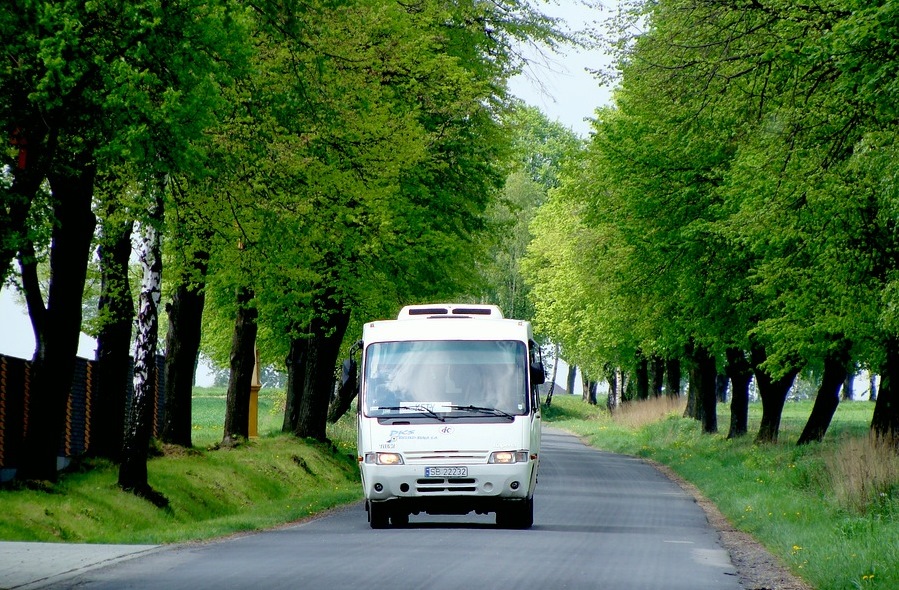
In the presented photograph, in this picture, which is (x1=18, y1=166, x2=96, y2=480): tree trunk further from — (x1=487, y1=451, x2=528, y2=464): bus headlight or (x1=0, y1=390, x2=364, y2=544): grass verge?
(x1=487, y1=451, x2=528, y2=464): bus headlight

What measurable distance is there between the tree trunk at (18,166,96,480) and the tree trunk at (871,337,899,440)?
1586 centimetres

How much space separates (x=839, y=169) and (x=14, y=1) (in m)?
14.0

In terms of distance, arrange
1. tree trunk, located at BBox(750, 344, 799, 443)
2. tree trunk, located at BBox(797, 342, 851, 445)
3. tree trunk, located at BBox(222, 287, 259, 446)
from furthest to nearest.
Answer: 1. tree trunk, located at BBox(750, 344, 799, 443)
2. tree trunk, located at BBox(797, 342, 851, 445)
3. tree trunk, located at BBox(222, 287, 259, 446)

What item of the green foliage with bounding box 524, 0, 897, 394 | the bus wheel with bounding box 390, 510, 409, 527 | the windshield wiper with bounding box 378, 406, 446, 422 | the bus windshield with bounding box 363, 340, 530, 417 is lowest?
the bus wheel with bounding box 390, 510, 409, 527

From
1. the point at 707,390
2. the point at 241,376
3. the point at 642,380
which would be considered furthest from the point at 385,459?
the point at 642,380

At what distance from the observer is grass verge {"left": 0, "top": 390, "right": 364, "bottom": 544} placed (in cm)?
1773

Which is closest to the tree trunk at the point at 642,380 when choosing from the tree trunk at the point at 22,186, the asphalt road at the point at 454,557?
the asphalt road at the point at 454,557

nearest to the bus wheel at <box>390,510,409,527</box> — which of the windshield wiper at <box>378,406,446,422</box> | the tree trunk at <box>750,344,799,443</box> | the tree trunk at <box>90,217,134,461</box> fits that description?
the windshield wiper at <box>378,406,446,422</box>

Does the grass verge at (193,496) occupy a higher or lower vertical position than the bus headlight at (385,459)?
lower

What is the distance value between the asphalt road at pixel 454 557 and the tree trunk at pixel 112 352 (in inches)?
153

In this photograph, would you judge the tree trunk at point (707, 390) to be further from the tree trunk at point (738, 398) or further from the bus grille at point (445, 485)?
the bus grille at point (445, 485)

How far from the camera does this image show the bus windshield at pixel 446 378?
1903 cm

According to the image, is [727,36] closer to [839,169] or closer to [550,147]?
[839,169]

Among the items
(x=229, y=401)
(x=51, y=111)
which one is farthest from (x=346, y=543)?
(x=229, y=401)
